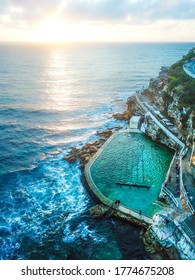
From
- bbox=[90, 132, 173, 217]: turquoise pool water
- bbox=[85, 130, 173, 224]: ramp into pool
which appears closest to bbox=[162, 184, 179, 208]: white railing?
bbox=[85, 130, 173, 224]: ramp into pool

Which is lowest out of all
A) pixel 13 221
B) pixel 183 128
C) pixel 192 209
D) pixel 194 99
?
pixel 13 221

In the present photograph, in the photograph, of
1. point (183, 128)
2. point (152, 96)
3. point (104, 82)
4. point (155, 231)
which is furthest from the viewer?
point (104, 82)

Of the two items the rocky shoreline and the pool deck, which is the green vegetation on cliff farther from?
the rocky shoreline

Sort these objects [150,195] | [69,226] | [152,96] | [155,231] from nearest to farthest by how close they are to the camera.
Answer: [155,231] → [69,226] → [150,195] → [152,96]

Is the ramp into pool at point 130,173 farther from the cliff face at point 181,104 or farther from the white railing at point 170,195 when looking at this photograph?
the cliff face at point 181,104

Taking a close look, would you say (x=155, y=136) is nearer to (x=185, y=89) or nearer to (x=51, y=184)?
(x=185, y=89)

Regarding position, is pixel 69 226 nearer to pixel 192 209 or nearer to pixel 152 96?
pixel 192 209

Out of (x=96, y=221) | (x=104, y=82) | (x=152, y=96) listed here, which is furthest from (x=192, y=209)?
(x=104, y=82)

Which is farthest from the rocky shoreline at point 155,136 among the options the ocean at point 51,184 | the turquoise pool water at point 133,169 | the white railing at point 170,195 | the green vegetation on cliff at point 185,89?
the white railing at point 170,195
